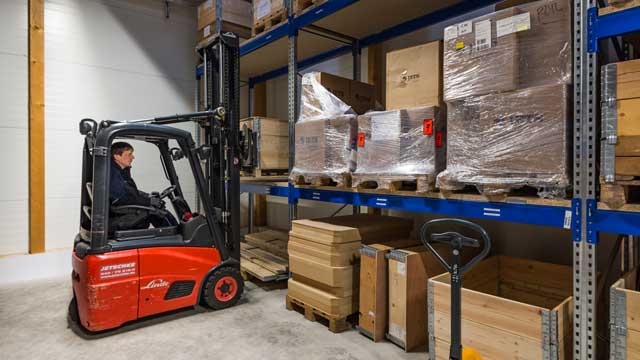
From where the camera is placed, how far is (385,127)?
331cm

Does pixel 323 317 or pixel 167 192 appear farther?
pixel 167 192

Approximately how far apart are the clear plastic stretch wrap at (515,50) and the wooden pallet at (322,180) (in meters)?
1.34

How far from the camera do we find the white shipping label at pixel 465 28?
2.71m

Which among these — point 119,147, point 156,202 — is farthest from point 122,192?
point 119,147

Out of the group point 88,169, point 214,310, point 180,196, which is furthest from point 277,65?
point 214,310

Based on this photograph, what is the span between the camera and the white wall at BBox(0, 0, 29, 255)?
5680mm

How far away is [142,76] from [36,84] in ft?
5.21

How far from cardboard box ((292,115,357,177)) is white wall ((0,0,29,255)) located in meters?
4.55

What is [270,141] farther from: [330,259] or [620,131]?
[620,131]

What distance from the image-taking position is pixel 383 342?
3.50 metres

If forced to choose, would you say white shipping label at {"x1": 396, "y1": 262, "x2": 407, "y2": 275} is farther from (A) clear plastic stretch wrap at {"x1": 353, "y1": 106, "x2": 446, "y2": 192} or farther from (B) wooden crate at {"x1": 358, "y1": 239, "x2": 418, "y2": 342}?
(A) clear plastic stretch wrap at {"x1": 353, "y1": 106, "x2": 446, "y2": 192}

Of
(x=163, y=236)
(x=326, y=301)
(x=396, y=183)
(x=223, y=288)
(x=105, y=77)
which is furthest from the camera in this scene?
(x=105, y=77)

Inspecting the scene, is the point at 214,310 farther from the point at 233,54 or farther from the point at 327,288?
the point at 233,54

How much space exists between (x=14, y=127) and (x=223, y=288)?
423cm
